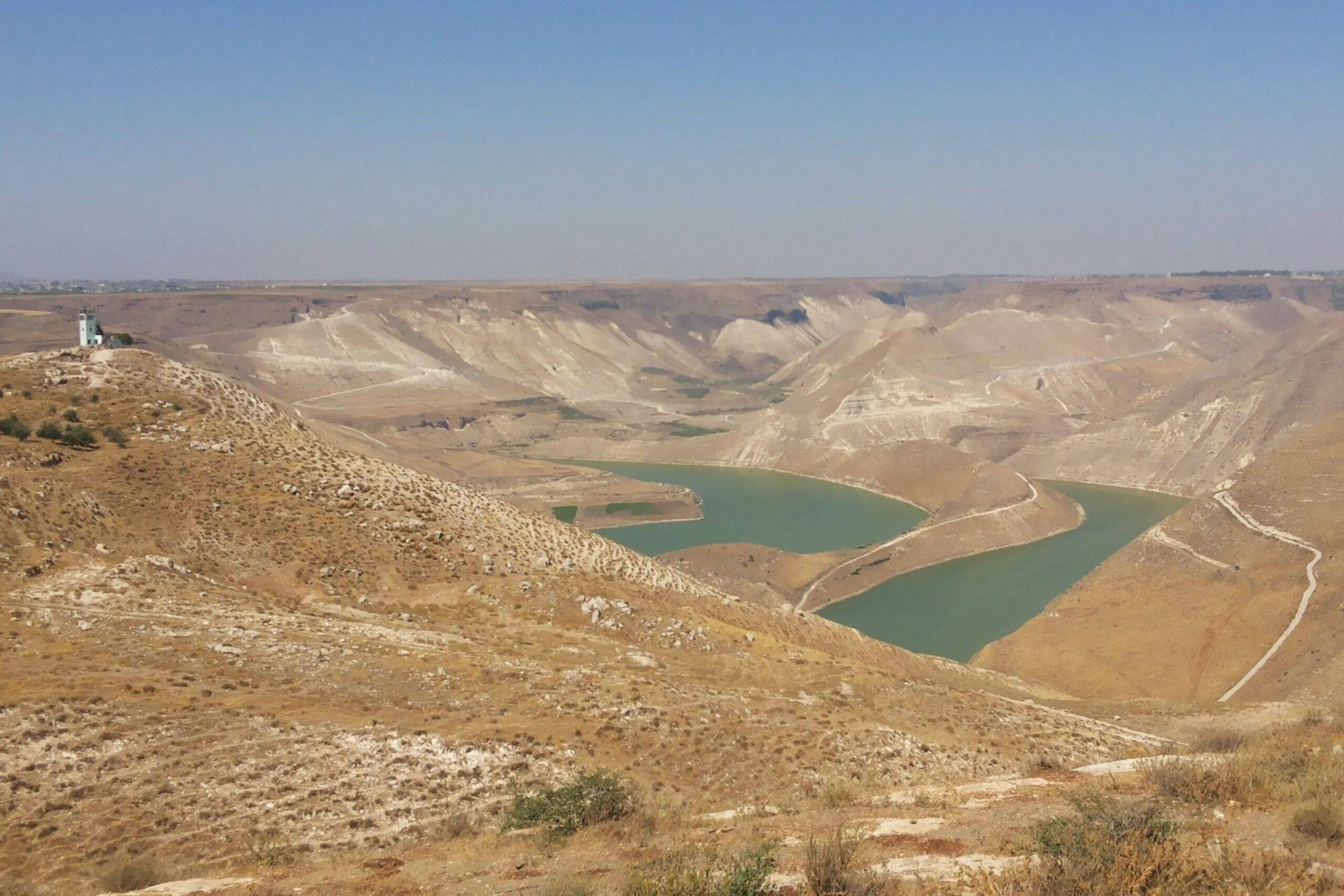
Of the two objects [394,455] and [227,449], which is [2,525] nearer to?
[227,449]

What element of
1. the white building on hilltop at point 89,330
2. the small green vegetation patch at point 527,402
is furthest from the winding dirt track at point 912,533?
the small green vegetation patch at point 527,402

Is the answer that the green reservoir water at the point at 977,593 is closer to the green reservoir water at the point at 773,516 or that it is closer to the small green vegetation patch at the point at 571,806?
the green reservoir water at the point at 773,516

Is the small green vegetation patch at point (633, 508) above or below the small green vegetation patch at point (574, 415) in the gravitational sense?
below

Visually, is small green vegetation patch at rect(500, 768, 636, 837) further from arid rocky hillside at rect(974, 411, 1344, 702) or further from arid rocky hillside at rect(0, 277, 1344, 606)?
arid rocky hillside at rect(0, 277, 1344, 606)

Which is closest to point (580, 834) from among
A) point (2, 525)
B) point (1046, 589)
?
point (2, 525)

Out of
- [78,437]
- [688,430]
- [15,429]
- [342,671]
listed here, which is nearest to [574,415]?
[688,430]

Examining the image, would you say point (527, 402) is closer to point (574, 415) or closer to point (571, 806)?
point (574, 415)

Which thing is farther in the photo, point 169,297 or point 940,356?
point 169,297
